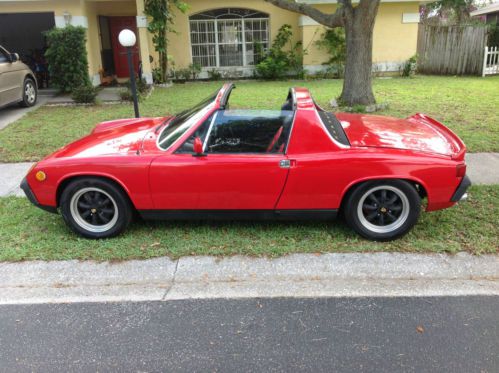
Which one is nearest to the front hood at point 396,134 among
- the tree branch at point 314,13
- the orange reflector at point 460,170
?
the orange reflector at point 460,170

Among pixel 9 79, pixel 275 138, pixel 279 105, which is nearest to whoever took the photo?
pixel 275 138

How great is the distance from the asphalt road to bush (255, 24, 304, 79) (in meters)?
13.1

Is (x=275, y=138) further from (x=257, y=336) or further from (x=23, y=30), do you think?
(x=23, y=30)

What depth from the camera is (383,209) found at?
13.5 feet

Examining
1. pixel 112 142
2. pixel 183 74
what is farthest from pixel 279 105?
pixel 112 142

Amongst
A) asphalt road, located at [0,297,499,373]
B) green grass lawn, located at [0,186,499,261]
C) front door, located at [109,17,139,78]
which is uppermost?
front door, located at [109,17,139,78]

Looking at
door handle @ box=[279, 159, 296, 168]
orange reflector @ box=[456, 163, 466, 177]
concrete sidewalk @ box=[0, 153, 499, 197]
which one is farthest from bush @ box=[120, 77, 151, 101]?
orange reflector @ box=[456, 163, 466, 177]

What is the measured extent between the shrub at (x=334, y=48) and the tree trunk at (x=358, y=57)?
5.92 meters

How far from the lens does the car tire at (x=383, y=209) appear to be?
4.01m

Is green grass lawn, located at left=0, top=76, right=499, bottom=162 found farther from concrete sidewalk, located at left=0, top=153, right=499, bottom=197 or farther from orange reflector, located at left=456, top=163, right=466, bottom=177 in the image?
orange reflector, located at left=456, top=163, right=466, bottom=177

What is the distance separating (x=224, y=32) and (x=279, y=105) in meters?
7.25

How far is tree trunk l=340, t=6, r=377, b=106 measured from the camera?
977cm

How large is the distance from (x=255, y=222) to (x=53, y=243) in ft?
6.35

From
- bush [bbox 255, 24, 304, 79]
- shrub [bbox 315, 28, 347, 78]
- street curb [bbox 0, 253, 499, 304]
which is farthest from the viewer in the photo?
shrub [bbox 315, 28, 347, 78]
